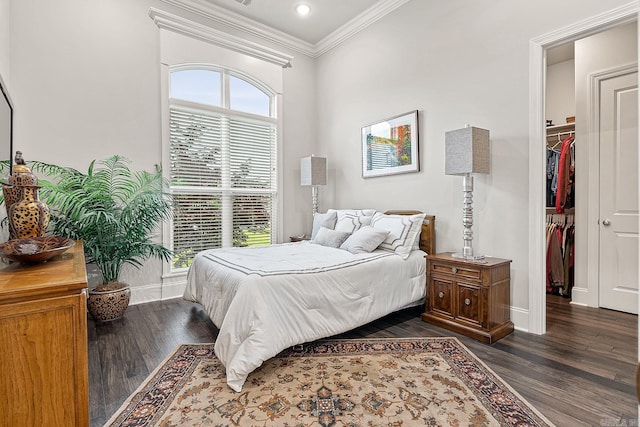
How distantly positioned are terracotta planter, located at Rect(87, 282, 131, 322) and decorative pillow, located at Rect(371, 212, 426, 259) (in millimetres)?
2505

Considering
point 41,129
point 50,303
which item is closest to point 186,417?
point 50,303

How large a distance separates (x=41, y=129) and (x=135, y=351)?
2296 millimetres

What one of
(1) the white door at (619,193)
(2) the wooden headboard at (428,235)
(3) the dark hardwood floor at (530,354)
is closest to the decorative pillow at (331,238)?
(2) the wooden headboard at (428,235)

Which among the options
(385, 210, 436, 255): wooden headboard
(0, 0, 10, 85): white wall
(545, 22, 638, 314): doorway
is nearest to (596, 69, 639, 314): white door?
(545, 22, 638, 314): doorway

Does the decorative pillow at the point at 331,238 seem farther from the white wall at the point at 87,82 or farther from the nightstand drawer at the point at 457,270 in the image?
the white wall at the point at 87,82

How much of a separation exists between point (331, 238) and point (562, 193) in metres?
2.74

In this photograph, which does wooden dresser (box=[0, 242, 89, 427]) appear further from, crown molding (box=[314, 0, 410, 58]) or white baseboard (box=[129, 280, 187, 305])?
crown molding (box=[314, 0, 410, 58])

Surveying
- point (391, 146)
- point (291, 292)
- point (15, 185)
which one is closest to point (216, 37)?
point (391, 146)

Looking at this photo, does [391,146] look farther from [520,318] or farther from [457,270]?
[520,318]

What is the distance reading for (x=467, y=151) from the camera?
2705 millimetres

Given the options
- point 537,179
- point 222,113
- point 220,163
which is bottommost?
point 537,179

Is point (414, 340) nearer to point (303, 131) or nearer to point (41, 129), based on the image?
point (303, 131)

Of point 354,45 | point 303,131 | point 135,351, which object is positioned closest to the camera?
point 135,351

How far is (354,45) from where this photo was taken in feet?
14.3
